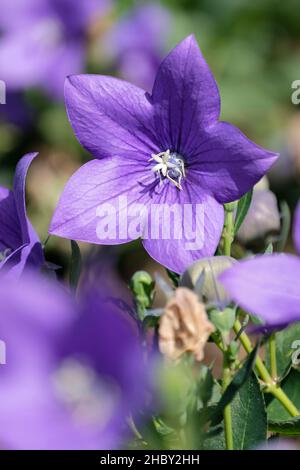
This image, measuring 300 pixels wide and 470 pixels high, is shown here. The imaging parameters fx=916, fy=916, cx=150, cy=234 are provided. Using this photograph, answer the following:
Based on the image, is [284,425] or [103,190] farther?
[103,190]

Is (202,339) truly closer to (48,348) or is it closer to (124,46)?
(48,348)

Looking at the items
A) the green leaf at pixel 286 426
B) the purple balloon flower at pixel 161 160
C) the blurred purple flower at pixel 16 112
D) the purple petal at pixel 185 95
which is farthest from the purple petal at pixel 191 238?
the blurred purple flower at pixel 16 112

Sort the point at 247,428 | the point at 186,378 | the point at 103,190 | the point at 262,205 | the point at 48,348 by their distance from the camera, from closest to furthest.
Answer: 1. the point at 48,348
2. the point at 186,378
3. the point at 247,428
4. the point at 103,190
5. the point at 262,205

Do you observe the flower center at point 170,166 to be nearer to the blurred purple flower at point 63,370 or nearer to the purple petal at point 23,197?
the purple petal at point 23,197

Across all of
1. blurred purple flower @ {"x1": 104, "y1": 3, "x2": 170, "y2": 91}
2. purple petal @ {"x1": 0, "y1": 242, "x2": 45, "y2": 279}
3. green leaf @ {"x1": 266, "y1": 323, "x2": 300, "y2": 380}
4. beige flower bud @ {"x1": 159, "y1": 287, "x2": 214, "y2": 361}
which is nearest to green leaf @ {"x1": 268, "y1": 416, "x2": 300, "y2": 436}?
green leaf @ {"x1": 266, "y1": 323, "x2": 300, "y2": 380}

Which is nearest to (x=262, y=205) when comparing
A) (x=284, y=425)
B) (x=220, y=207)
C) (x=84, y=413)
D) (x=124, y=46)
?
(x=220, y=207)
